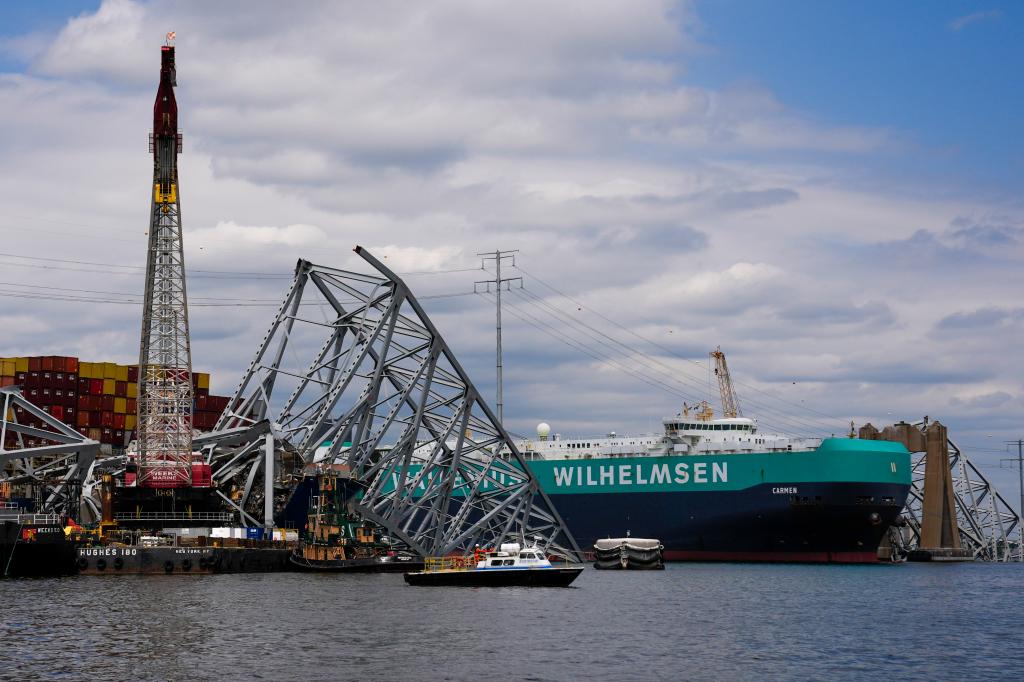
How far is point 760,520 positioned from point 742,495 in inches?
112

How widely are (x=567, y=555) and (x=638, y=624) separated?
189ft

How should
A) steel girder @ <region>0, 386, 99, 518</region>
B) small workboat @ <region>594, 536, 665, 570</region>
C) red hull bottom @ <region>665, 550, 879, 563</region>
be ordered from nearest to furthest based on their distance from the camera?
steel girder @ <region>0, 386, 99, 518</region> → small workboat @ <region>594, 536, 665, 570</region> → red hull bottom @ <region>665, 550, 879, 563</region>

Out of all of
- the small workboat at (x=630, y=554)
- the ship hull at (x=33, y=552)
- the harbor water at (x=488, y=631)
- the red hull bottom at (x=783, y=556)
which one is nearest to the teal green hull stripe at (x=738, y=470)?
the red hull bottom at (x=783, y=556)

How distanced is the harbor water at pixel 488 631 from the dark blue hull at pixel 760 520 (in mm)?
32137

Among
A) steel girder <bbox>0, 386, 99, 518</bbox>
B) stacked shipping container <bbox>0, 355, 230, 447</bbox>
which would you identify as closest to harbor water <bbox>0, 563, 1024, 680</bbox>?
steel girder <bbox>0, 386, 99, 518</bbox>

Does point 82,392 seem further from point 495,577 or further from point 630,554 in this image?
point 495,577

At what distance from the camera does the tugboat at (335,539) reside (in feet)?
330

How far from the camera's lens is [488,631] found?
60500 mm

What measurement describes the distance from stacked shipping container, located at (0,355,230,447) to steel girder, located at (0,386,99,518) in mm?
12113

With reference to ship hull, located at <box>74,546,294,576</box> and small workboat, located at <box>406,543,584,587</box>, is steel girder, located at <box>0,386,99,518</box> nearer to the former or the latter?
ship hull, located at <box>74,546,294,576</box>

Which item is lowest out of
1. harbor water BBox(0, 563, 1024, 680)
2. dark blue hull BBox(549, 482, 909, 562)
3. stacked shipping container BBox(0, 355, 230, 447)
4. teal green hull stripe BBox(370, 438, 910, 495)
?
harbor water BBox(0, 563, 1024, 680)

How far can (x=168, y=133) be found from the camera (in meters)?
109

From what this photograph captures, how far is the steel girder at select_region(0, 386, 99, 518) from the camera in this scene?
4203 inches

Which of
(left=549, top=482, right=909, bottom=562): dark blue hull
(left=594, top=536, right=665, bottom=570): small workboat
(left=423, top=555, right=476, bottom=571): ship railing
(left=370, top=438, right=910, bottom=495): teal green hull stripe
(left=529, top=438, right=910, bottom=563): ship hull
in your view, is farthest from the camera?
(left=549, top=482, right=909, bottom=562): dark blue hull
